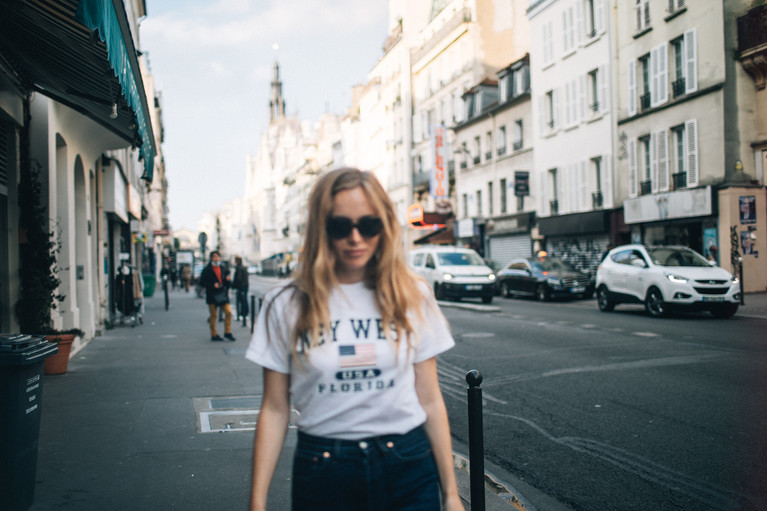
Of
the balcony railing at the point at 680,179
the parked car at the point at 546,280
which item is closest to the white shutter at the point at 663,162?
the balcony railing at the point at 680,179

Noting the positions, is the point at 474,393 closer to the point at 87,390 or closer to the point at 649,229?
the point at 87,390

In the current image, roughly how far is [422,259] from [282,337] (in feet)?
77.5

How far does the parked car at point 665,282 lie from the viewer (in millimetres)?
15398

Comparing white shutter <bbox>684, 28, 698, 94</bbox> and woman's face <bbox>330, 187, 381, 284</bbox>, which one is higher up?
white shutter <bbox>684, 28, 698, 94</bbox>

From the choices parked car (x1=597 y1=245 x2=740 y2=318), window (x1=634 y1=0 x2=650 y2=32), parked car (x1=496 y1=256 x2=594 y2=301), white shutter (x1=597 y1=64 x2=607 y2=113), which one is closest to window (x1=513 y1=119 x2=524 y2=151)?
white shutter (x1=597 y1=64 x2=607 y2=113)

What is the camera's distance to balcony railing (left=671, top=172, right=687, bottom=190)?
24.5 m

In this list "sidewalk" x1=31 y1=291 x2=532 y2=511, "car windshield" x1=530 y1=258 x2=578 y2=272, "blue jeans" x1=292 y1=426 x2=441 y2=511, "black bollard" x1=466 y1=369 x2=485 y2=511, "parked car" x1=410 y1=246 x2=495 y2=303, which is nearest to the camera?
"blue jeans" x1=292 y1=426 x2=441 y2=511

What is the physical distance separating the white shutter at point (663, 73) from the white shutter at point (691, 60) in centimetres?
122

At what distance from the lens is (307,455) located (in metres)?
2.17

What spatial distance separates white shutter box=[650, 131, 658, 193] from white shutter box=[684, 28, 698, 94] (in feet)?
7.47

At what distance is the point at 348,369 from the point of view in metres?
2.18

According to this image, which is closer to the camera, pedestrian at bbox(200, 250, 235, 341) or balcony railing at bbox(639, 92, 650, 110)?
pedestrian at bbox(200, 250, 235, 341)

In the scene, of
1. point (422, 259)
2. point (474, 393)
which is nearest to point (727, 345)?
point (474, 393)

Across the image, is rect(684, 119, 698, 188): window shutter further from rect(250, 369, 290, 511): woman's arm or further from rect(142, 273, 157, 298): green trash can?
rect(250, 369, 290, 511): woman's arm
